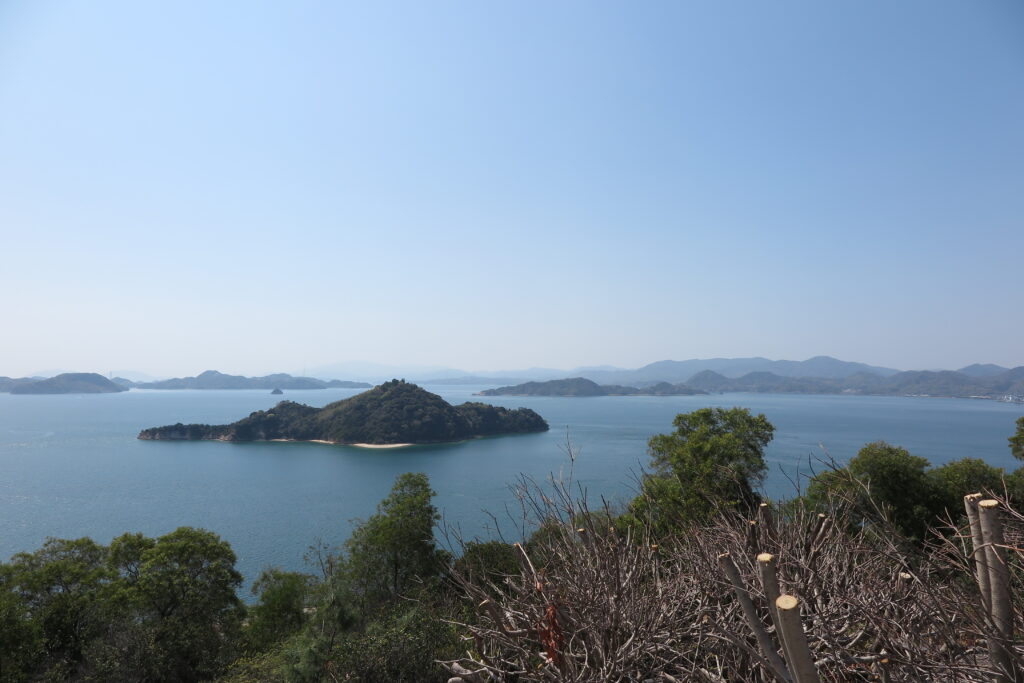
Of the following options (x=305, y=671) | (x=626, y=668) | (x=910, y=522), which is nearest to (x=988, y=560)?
(x=626, y=668)

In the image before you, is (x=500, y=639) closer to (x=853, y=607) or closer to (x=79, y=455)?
(x=853, y=607)

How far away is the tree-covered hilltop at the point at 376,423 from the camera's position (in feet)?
252

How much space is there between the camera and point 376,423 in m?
78.6

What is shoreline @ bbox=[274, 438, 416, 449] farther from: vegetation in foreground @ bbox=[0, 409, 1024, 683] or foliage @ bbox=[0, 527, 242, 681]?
foliage @ bbox=[0, 527, 242, 681]

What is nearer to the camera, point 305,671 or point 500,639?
point 500,639

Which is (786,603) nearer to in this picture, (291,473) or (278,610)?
(278,610)

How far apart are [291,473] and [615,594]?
2259 inches

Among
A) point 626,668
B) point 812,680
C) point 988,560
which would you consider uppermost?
point 988,560

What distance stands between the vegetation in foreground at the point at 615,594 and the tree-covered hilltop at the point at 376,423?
5922 cm

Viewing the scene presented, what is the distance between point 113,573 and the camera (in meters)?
16.6

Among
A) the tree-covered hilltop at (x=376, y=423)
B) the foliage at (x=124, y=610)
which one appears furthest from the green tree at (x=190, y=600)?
the tree-covered hilltop at (x=376, y=423)

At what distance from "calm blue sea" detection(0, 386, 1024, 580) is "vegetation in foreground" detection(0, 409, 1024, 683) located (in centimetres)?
697

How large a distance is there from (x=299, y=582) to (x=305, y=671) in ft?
37.8

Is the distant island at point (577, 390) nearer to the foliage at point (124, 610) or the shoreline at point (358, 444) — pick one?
the shoreline at point (358, 444)
